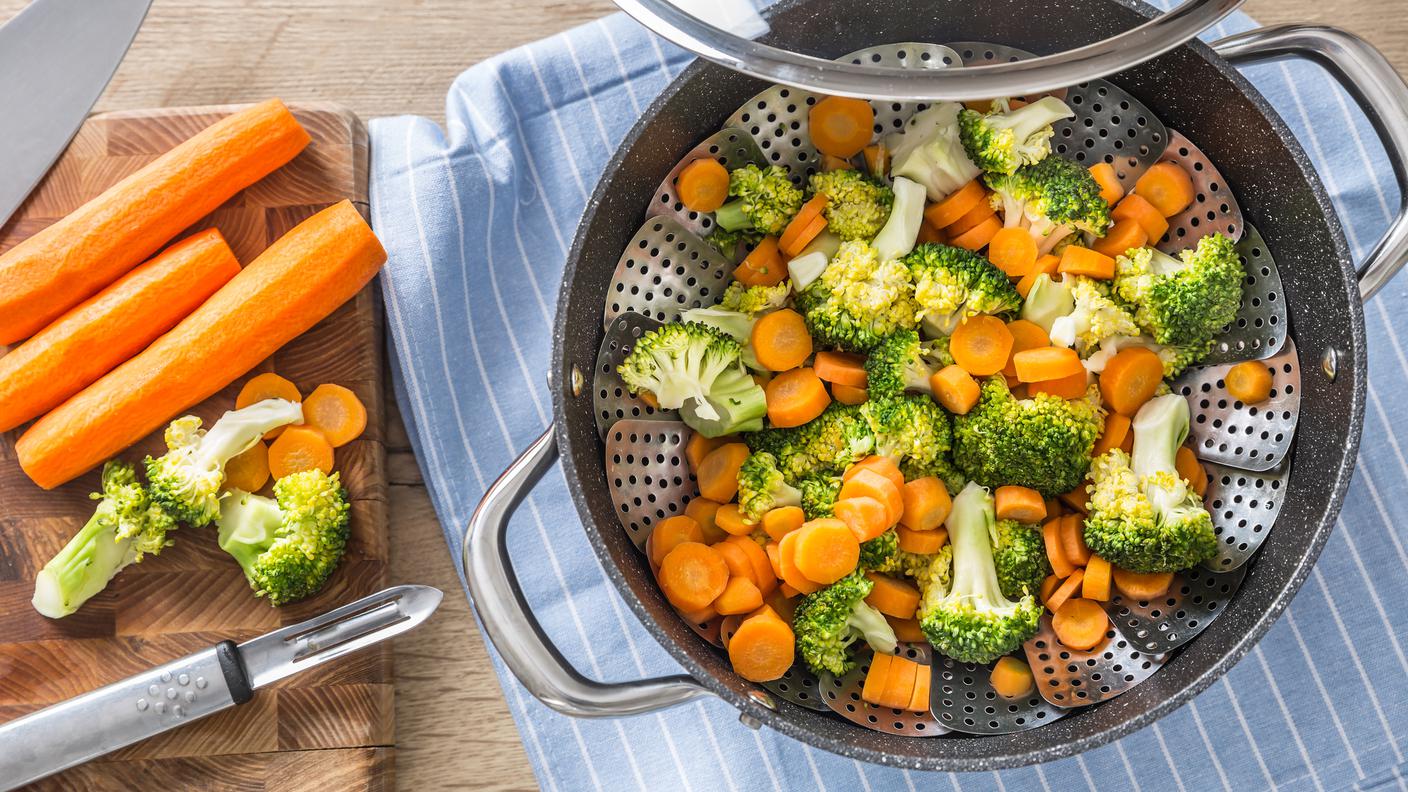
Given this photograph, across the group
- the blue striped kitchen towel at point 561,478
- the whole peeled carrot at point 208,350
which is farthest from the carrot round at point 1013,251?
the whole peeled carrot at point 208,350

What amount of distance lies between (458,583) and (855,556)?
2.48ft

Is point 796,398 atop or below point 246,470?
below

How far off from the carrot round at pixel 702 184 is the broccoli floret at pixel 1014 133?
15.8 inches

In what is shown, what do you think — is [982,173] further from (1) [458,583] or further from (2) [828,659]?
(1) [458,583]

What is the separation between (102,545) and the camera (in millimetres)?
1760

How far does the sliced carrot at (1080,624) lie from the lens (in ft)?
5.45

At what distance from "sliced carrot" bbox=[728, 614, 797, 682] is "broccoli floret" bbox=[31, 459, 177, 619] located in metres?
0.98

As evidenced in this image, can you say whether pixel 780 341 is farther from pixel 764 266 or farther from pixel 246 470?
pixel 246 470

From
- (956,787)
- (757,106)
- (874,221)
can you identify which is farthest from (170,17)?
(956,787)

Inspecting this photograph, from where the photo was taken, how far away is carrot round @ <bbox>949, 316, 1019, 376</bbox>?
64.6 inches

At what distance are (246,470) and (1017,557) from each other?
1.31 m

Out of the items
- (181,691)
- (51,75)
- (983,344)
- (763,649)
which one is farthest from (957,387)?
(51,75)

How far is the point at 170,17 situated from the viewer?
2008 millimetres

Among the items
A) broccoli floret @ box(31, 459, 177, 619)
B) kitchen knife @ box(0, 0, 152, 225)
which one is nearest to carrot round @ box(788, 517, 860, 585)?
broccoli floret @ box(31, 459, 177, 619)
